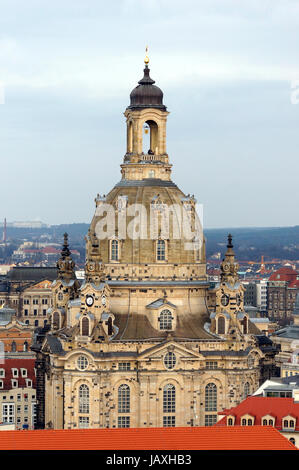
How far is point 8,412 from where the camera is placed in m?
162

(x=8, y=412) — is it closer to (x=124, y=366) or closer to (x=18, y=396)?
(x=18, y=396)

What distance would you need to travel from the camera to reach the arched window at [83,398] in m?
146

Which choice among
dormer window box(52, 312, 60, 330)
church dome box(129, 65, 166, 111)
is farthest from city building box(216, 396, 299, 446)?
church dome box(129, 65, 166, 111)

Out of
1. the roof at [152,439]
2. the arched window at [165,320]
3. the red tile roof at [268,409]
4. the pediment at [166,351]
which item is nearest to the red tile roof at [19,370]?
the arched window at [165,320]

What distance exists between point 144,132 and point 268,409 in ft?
126

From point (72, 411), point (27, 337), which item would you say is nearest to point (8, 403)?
point (72, 411)

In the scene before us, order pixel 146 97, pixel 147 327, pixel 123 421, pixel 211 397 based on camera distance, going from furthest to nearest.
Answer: pixel 146 97
pixel 147 327
pixel 211 397
pixel 123 421

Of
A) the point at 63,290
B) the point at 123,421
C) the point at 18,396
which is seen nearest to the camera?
the point at 123,421

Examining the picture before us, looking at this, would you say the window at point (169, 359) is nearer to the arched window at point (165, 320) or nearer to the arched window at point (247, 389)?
the arched window at point (165, 320)

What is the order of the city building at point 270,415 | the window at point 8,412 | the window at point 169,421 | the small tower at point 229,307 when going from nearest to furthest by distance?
the city building at point 270,415 < the window at point 169,421 < the small tower at point 229,307 < the window at point 8,412

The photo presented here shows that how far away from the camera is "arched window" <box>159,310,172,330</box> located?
489 ft

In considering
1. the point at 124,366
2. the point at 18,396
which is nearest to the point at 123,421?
the point at 124,366
